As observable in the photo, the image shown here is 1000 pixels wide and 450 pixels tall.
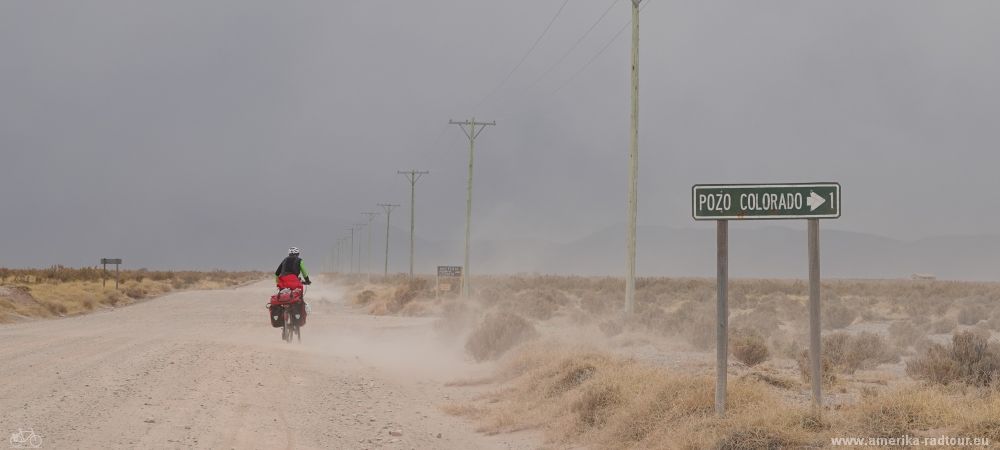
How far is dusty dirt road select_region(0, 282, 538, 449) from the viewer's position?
9906 mm

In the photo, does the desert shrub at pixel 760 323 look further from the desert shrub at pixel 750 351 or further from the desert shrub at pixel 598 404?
the desert shrub at pixel 598 404

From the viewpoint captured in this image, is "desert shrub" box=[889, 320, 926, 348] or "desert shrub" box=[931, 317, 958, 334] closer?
"desert shrub" box=[889, 320, 926, 348]

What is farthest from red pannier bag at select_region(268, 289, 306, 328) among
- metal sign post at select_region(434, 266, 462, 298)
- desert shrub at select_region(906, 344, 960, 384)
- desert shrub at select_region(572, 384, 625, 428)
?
metal sign post at select_region(434, 266, 462, 298)

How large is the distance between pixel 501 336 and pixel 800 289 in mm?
50749

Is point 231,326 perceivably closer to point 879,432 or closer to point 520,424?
point 520,424

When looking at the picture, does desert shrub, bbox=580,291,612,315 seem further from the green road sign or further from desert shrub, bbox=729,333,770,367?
the green road sign

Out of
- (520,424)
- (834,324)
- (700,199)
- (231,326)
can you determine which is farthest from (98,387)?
(834,324)

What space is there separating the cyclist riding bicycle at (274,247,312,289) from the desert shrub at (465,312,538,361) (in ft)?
14.1

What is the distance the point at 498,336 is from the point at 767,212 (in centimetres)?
1186

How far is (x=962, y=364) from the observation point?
1341 centimetres

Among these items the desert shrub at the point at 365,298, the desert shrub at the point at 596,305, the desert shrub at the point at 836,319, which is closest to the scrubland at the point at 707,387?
the desert shrub at the point at 836,319

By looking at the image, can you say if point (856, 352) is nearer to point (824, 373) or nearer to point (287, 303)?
point (824, 373)

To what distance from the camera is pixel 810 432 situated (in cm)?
817

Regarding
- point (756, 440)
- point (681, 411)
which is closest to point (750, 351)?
point (681, 411)
